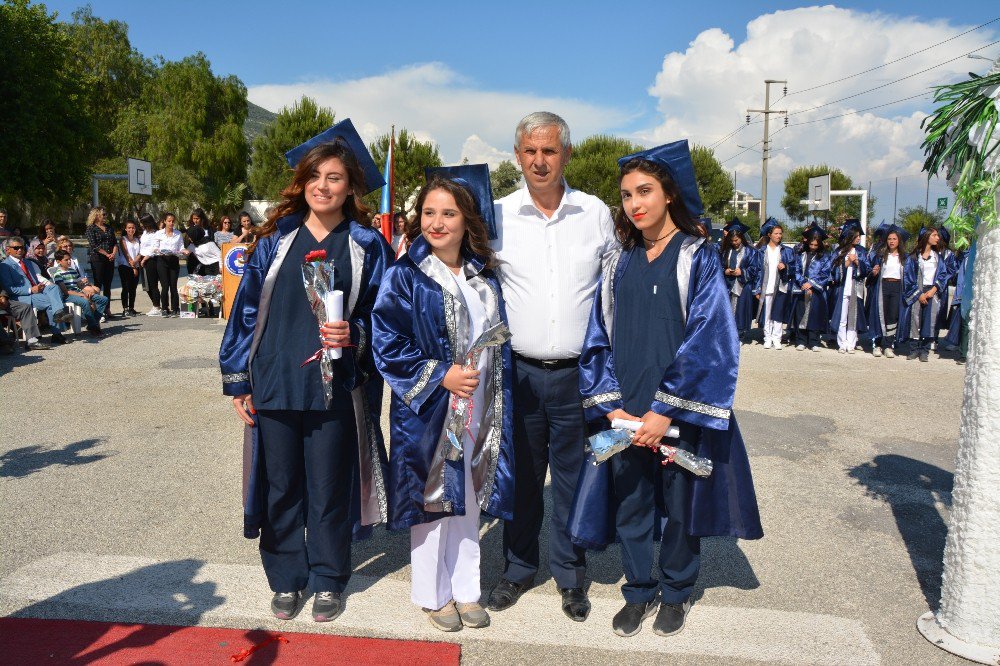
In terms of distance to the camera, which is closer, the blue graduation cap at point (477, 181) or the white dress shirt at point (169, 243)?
the blue graduation cap at point (477, 181)

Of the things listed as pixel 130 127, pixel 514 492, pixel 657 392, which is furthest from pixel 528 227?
pixel 130 127

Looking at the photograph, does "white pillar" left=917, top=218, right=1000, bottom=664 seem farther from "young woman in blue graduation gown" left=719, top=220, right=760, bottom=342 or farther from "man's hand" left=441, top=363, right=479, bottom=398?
"young woman in blue graduation gown" left=719, top=220, right=760, bottom=342

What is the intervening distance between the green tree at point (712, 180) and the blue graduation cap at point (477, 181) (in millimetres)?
58250

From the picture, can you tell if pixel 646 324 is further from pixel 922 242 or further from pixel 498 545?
pixel 922 242

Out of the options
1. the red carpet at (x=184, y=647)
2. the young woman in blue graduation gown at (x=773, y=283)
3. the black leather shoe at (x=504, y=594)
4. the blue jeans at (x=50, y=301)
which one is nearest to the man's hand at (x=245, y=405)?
the red carpet at (x=184, y=647)

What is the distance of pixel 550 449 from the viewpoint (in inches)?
136

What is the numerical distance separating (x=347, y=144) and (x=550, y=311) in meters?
1.15

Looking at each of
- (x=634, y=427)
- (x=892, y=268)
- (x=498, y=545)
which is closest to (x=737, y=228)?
(x=892, y=268)

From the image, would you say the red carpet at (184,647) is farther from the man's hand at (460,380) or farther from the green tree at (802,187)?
the green tree at (802,187)

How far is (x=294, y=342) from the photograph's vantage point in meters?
3.14

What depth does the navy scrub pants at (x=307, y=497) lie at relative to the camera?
3207 mm

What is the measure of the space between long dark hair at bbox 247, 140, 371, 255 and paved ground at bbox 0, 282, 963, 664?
1692mm

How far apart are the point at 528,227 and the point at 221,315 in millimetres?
11417

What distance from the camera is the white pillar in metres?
2.92
